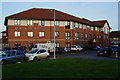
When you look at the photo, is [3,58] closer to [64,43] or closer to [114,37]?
[64,43]

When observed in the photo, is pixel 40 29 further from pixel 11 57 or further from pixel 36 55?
pixel 11 57

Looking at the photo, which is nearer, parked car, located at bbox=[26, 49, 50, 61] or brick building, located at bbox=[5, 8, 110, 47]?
parked car, located at bbox=[26, 49, 50, 61]

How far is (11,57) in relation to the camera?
1473 centimetres

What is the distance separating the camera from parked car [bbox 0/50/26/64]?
14.2 meters

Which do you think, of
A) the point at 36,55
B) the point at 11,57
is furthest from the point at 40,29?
the point at 11,57

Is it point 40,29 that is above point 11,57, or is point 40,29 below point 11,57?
above

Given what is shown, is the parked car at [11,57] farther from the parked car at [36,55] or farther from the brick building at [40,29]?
the brick building at [40,29]

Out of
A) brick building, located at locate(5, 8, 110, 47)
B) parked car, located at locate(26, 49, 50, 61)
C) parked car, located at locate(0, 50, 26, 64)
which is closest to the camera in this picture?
parked car, located at locate(0, 50, 26, 64)

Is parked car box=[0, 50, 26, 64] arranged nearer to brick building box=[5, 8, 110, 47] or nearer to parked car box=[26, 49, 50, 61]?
parked car box=[26, 49, 50, 61]

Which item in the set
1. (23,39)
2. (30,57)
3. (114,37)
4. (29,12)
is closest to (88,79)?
(30,57)

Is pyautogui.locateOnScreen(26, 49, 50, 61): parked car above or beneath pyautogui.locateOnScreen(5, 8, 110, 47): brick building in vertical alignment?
beneath

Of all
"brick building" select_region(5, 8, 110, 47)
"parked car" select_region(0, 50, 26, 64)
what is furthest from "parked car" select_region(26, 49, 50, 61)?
"brick building" select_region(5, 8, 110, 47)

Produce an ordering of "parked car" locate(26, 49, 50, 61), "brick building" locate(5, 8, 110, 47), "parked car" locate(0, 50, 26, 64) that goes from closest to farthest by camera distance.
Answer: "parked car" locate(0, 50, 26, 64) → "parked car" locate(26, 49, 50, 61) → "brick building" locate(5, 8, 110, 47)

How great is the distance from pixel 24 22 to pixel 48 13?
8.36 metres
